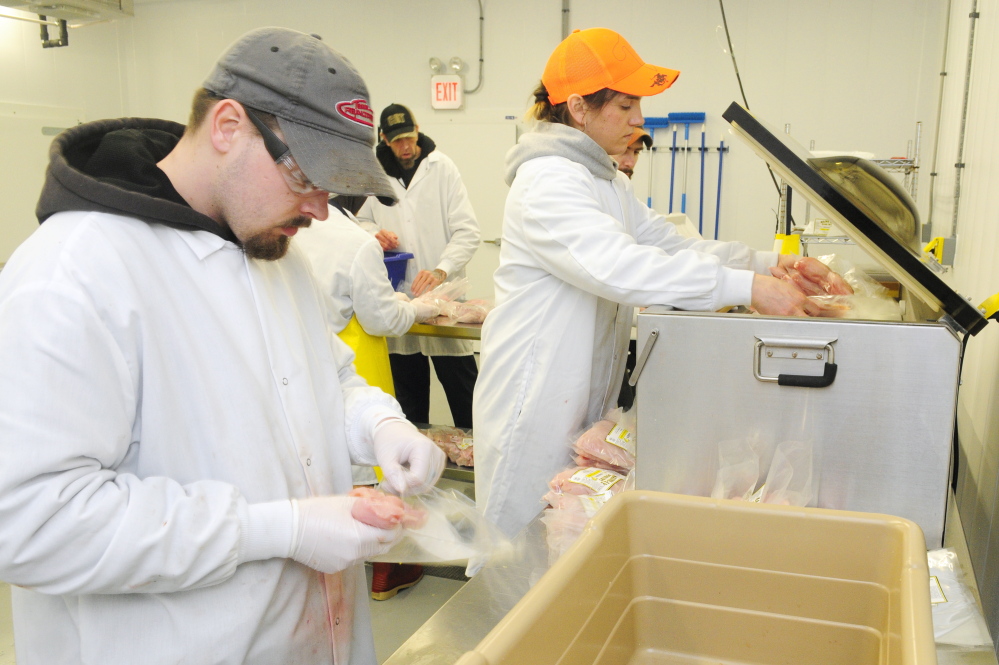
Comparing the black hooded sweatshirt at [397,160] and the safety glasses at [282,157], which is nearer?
the safety glasses at [282,157]

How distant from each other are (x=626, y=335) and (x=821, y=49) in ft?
13.6

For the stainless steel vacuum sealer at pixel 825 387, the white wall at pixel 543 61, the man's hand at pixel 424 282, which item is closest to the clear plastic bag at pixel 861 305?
the stainless steel vacuum sealer at pixel 825 387

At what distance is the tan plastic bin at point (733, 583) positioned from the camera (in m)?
0.90

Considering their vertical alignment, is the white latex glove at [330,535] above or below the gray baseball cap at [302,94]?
below

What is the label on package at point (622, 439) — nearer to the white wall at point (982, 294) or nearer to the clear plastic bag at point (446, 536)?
the clear plastic bag at point (446, 536)

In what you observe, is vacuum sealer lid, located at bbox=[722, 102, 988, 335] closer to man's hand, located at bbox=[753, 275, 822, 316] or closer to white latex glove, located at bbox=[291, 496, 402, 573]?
man's hand, located at bbox=[753, 275, 822, 316]

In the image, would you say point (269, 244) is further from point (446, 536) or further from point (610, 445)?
point (610, 445)

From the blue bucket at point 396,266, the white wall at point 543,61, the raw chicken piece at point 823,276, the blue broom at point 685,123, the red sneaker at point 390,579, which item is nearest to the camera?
the raw chicken piece at point 823,276

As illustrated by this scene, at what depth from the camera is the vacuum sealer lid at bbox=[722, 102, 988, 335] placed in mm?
1141

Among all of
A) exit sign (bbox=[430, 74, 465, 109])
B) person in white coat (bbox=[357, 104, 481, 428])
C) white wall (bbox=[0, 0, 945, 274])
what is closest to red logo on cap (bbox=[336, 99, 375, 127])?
person in white coat (bbox=[357, 104, 481, 428])

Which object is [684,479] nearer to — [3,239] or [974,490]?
[974,490]

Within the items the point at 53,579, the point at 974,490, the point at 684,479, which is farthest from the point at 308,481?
the point at 974,490

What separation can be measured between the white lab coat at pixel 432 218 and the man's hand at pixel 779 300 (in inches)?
111

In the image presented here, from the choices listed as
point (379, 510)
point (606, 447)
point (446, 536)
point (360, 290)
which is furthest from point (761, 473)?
point (360, 290)
